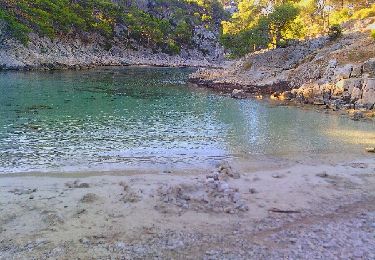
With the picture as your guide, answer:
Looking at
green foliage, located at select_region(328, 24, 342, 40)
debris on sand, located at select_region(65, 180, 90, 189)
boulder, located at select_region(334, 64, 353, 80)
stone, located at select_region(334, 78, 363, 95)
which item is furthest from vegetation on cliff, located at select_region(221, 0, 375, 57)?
debris on sand, located at select_region(65, 180, 90, 189)

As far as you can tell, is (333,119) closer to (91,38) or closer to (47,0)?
(47,0)

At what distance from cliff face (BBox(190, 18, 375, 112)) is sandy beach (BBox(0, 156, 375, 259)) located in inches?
815

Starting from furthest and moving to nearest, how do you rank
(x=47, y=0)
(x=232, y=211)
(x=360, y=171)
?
(x=47, y=0) < (x=360, y=171) < (x=232, y=211)

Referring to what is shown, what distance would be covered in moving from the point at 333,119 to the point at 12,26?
7320 centimetres

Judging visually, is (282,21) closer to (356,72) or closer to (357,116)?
(356,72)

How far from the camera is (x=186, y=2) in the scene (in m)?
160

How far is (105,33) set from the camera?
11431 centimetres

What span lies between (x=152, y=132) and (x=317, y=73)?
80.9 feet

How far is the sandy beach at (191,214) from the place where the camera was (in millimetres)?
8906

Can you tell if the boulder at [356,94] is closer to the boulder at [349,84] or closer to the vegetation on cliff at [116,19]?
the boulder at [349,84]

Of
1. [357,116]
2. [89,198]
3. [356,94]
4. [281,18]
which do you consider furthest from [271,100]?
[281,18]

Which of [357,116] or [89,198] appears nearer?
[89,198]

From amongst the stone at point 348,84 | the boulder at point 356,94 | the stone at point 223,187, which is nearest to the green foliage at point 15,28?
the stone at point 348,84

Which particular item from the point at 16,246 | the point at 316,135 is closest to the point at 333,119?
the point at 316,135
